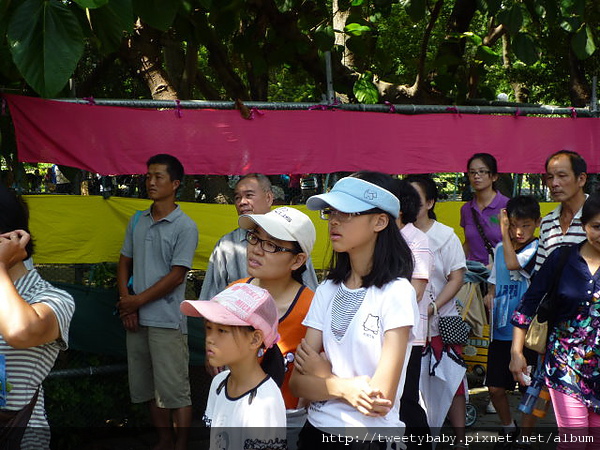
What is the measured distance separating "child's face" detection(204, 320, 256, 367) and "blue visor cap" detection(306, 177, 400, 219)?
1.99 feet

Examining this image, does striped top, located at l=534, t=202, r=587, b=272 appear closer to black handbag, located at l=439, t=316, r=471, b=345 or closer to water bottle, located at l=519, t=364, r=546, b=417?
black handbag, located at l=439, t=316, r=471, b=345

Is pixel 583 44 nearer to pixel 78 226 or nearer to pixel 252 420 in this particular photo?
pixel 78 226

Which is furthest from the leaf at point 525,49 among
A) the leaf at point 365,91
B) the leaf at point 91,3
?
the leaf at point 91,3

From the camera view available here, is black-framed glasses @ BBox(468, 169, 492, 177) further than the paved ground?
Yes

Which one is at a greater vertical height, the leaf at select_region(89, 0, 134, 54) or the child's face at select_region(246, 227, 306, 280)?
the leaf at select_region(89, 0, 134, 54)

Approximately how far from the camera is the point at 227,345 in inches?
108

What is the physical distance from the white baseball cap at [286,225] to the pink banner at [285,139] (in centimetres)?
237

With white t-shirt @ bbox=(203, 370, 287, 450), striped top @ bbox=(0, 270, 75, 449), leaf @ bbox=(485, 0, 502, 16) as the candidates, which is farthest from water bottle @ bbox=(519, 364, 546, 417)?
leaf @ bbox=(485, 0, 502, 16)

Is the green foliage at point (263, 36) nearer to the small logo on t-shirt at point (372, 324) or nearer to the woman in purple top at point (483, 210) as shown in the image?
the woman in purple top at point (483, 210)

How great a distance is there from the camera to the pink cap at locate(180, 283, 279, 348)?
107 inches

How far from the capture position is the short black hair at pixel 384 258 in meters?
2.81

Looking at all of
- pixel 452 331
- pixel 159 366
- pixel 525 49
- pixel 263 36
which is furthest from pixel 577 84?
pixel 159 366

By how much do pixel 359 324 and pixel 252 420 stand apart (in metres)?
0.53

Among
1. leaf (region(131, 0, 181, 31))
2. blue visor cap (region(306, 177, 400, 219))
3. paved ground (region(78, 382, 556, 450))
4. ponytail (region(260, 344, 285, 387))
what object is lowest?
paved ground (region(78, 382, 556, 450))
